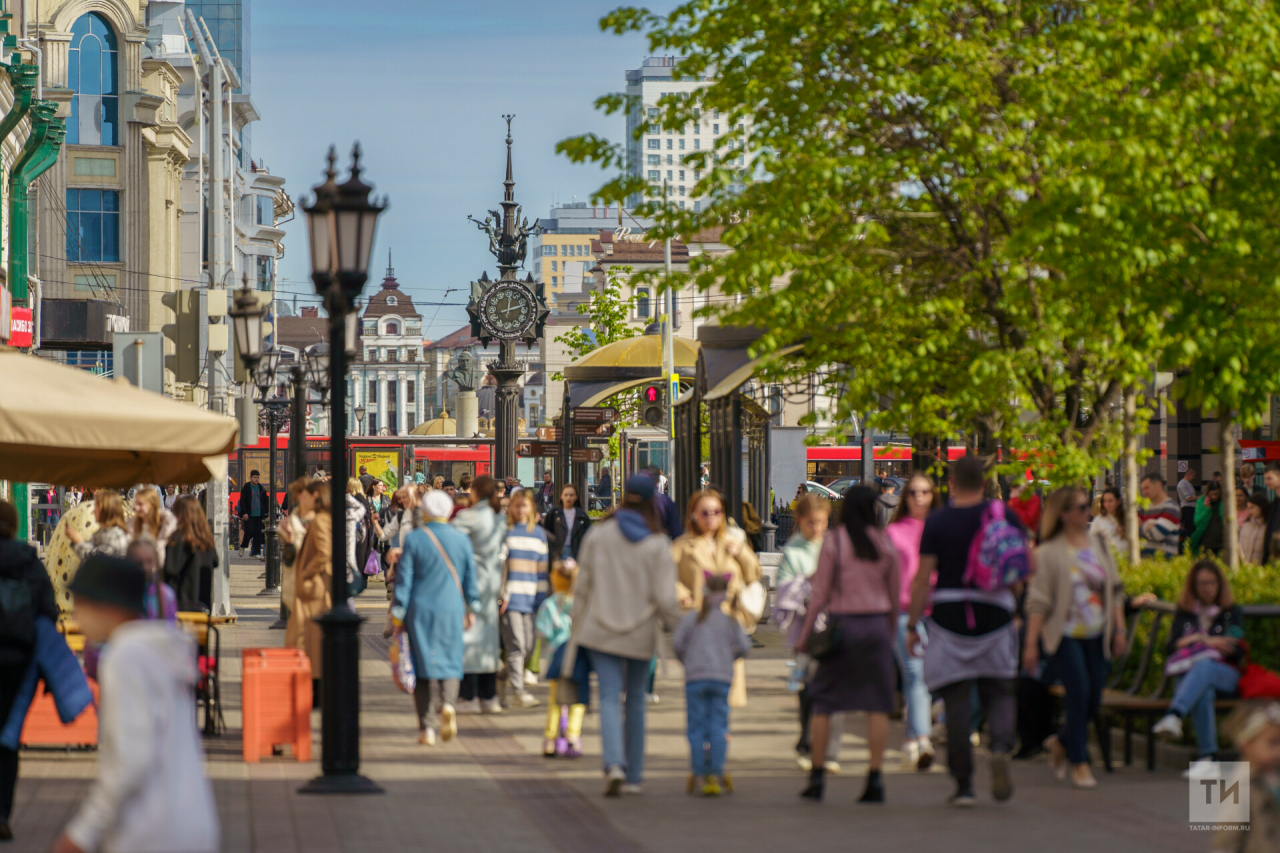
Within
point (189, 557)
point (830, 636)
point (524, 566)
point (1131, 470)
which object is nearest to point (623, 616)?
point (830, 636)

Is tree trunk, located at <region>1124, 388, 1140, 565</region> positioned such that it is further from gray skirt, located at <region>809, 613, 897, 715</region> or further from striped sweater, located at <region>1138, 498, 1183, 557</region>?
gray skirt, located at <region>809, 613, 897, 715</region>

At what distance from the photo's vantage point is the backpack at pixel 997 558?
887 centimetres

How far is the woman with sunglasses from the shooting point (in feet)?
31.0

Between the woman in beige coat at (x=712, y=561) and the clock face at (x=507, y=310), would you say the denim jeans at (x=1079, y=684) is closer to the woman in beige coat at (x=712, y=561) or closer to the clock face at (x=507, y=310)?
the woman in beige coat at (x=712, y=561)

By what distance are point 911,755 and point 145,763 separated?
6961mm

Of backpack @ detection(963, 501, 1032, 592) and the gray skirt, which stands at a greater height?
backpack @ detection(963, 501, 1032, 592)

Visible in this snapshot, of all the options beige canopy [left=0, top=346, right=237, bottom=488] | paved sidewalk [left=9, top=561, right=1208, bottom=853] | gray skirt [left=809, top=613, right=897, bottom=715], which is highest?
beige canopy [left=0, top=346, right=237, bottom=488]

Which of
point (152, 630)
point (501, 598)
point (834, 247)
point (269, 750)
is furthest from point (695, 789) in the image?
point (834, 247)

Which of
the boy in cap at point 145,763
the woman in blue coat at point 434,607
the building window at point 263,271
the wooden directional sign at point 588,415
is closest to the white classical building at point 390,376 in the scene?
the building window at point 263,271

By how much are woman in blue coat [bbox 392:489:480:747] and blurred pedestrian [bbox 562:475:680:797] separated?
2.28m

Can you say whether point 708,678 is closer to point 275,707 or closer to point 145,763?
point 275,707

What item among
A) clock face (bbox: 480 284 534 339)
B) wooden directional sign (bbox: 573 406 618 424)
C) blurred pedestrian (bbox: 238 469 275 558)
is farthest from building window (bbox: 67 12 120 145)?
wooden directional sign (bbox: 573 406 618 424)

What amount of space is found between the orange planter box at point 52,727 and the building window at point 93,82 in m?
58.8

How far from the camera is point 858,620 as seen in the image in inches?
351
